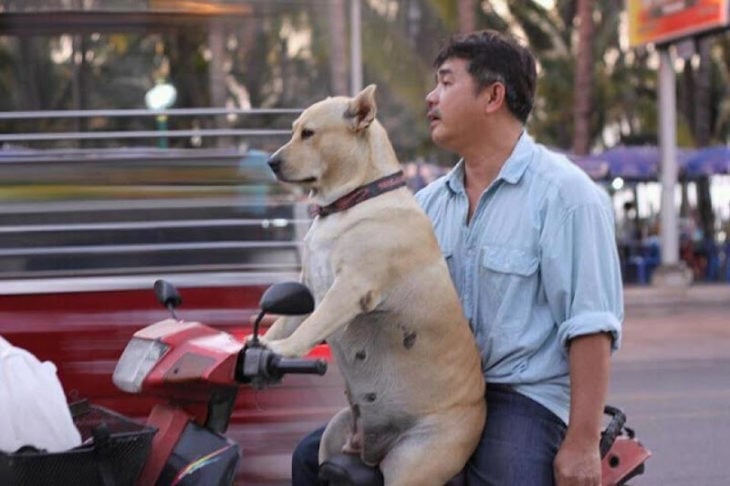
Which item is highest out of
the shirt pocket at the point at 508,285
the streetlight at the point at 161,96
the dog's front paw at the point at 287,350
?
the streetlight at the point at 161,96

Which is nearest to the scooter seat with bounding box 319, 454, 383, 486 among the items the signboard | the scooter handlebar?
the scooter handlebar

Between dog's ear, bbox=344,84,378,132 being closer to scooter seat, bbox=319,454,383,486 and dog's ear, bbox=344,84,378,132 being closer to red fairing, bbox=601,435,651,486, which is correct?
scooter seat, bbox=319,454,383,486

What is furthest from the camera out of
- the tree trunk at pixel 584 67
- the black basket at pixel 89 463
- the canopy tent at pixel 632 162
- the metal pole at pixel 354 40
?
the canopy tent at pixel 632 162

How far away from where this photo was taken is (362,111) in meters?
3.17

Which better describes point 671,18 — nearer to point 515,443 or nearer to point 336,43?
point 336,43

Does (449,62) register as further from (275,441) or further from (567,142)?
(567,142)

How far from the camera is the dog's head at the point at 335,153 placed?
3.17m

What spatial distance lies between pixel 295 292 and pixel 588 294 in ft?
2.23

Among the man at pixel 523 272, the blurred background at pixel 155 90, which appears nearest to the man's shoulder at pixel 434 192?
the man at pixel 523 272

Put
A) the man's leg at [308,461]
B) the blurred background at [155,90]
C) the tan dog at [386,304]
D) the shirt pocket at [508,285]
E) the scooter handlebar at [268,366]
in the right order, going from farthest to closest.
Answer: the blurred background at [155,90]
the man's leg at [308,461]
the shirt pocket at [508,285]
the tan dog at [386,304]
the scooter handlebar at [268,366]

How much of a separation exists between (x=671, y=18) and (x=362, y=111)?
2028 cm

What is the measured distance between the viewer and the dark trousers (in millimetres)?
3117

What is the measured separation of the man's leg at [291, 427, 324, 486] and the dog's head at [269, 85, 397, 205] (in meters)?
0.64

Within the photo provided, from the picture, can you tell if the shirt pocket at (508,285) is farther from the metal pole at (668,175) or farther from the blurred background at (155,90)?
the metal pole at (668,175)
